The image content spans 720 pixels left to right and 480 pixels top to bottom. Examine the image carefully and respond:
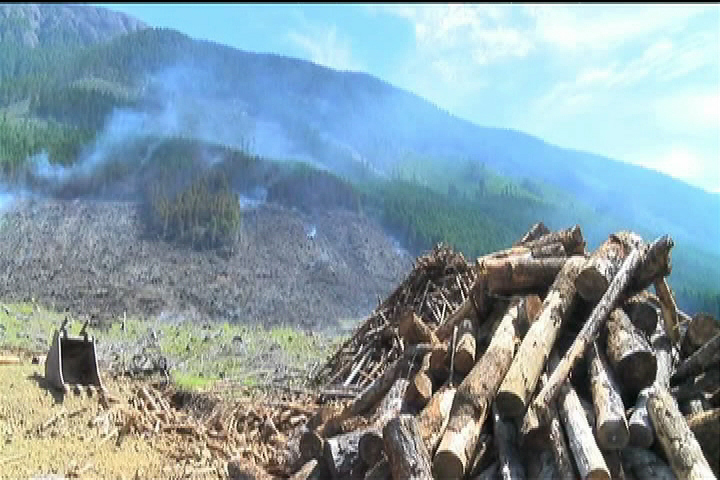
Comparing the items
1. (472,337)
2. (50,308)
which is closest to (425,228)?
(50,308)

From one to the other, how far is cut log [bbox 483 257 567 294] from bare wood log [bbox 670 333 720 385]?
1.82m

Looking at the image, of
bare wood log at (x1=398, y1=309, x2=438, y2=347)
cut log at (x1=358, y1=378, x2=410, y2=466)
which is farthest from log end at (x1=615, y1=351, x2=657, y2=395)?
bare wood log at (x1=398, y1=309, x2=438, y2=347)

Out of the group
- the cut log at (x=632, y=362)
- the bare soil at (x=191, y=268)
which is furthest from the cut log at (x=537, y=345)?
the bare soil at (x=191, y=268)

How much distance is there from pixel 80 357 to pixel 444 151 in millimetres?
136988

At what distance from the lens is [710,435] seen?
17.6 feet

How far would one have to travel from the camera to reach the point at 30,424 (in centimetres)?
1143

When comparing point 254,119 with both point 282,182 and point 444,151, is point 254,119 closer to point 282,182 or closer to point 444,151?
point 444,151

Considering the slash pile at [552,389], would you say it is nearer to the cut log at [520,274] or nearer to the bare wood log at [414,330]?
the cut log at [520,274]

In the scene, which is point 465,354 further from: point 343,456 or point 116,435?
point 116,435

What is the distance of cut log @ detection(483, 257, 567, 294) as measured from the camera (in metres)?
8.13

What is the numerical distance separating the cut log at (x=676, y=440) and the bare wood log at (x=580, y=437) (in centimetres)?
48

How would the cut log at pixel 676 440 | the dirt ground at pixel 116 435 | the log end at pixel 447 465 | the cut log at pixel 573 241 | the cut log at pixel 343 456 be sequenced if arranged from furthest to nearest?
the dirt ground at pixel 116 435, the cut log at pixel 573 241, the cut log at pixel 343 456, the log end at pixel 447 465, the cut log at pixel 676 440

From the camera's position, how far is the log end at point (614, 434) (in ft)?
17.8

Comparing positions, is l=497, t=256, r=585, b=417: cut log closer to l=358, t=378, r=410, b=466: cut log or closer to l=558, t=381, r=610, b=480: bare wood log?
l=558, t=381, r=610, b=480: bare wood log
